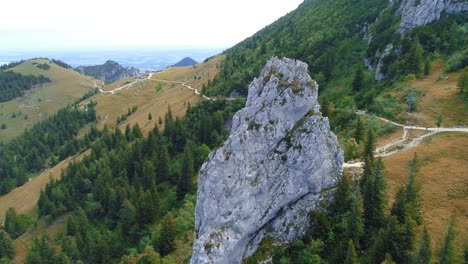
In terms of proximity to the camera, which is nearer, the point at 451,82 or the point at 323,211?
the point at 323,211

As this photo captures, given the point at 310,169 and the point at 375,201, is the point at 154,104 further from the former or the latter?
the point at 375,201

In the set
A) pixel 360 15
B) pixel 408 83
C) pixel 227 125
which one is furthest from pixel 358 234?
pixel 360 15

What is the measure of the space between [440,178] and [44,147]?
593ft

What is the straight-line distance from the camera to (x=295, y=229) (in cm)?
4091

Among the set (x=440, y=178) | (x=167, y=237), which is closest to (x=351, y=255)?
(x=440, y=178)

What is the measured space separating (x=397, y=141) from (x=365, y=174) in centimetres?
1639

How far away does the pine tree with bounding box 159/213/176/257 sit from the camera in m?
55.1

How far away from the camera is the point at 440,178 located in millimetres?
42500

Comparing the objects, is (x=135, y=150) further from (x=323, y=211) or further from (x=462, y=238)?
(x=462, y=238)

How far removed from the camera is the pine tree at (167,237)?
55094mm

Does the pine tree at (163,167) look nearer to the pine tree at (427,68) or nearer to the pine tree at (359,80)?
the pine tree at (359,80)

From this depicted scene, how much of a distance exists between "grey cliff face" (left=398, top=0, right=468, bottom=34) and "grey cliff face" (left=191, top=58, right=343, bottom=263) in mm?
57166

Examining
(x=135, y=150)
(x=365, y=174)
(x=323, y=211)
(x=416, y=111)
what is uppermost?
(x=416, y=111)

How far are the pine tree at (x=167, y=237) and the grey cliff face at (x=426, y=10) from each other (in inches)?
3020
